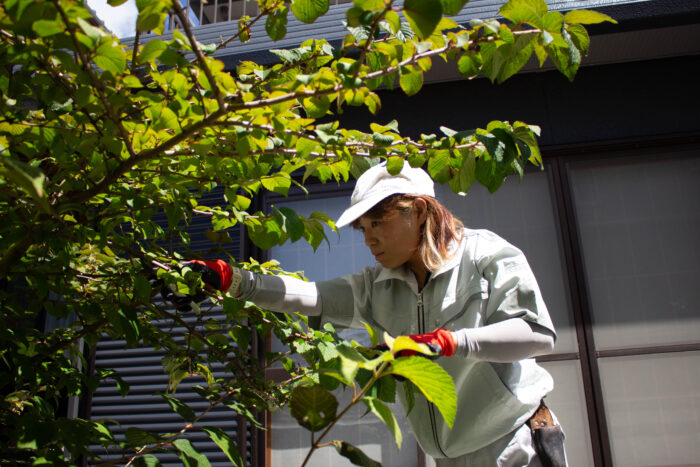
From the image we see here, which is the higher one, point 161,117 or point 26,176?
point 161,117

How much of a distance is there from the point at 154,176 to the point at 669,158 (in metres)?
3.35

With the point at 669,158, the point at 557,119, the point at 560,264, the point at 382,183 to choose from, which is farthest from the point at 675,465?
the point at 382,183

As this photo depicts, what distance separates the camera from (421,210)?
6.18 feet

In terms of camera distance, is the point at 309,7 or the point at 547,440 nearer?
→ the point at 309,7

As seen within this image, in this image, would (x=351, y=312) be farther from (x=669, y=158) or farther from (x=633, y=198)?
(x=669, y=158)

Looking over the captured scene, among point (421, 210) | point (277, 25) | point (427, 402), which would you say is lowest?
point (427, 402)

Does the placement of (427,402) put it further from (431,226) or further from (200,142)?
(200,142)

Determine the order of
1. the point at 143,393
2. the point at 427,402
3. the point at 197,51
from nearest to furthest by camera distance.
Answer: the point at 197,51 < the point at 427,402 < the point at 143,393

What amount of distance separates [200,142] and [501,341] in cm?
85

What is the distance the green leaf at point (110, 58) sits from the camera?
92 cm

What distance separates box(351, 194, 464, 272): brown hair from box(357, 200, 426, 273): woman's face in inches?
0.7

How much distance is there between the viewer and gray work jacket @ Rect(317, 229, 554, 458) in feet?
5.25

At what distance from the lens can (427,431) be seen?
1.71 meters

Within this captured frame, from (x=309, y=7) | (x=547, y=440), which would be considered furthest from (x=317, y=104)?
(x=547, y=440)
